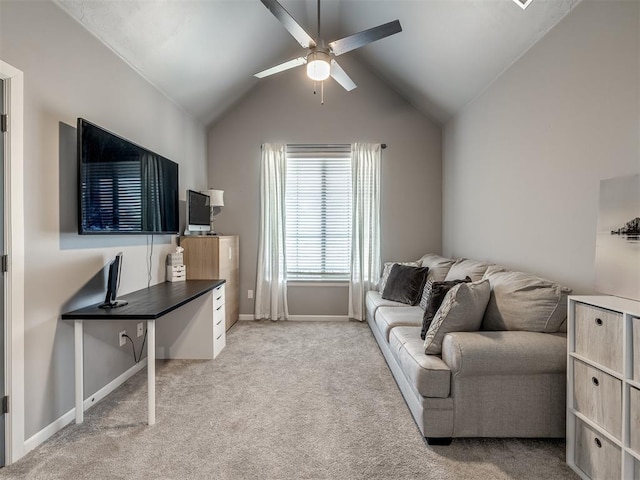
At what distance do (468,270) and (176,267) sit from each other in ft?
9.53

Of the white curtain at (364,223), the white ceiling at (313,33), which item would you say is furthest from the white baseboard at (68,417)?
the white curtain at (364,223)

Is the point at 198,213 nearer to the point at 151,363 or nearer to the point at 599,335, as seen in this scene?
the point at 151,363

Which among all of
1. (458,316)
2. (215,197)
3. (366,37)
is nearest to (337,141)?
(215,197)

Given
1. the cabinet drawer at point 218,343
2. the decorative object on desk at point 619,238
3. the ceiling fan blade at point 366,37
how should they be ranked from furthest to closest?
the cabinet drawer at point 218,343, the ceiling fan blade at point 366,37, the decorative object on desk at point 619,238

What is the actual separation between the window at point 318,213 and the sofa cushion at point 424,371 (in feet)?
7.91

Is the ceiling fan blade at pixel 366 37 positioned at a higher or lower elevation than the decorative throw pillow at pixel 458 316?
higher

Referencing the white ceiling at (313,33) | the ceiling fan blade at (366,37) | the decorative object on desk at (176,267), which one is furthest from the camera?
the decorative object on desk at (176,267)

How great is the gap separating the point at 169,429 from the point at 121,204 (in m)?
1.60

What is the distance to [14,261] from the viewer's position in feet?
5.60

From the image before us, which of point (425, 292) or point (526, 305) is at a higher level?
point (526, 305)

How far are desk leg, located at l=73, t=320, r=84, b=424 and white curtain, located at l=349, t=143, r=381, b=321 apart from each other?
3.04 metres

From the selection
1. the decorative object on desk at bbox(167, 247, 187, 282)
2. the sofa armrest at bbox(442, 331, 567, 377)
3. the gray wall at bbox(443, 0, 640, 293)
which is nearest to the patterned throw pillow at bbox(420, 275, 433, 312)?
Answer: the gray wall at bbox(443, 0, 640, 293)

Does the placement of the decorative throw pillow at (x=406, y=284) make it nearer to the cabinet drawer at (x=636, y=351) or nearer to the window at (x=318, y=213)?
the window at (x=318, y=213)

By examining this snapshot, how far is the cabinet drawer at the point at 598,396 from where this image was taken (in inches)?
54.5
